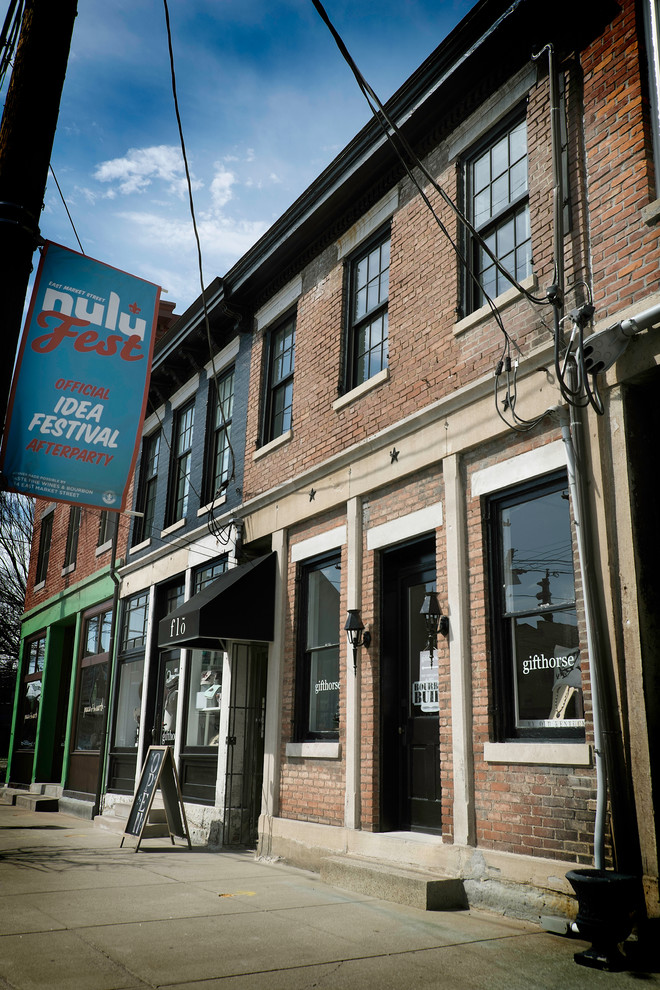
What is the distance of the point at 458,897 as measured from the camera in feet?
21.4

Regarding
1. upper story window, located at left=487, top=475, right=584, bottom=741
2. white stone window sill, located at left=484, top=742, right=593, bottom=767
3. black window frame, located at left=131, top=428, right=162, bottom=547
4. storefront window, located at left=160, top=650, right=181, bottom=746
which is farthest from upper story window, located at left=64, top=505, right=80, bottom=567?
white stone window sill, located at left=484, top=742, right=593, bottom=767

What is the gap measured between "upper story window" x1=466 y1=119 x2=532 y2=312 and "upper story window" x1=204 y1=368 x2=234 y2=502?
5.62 metres

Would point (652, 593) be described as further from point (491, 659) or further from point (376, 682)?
point (376, 682)

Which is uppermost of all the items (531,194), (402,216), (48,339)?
(402,216)

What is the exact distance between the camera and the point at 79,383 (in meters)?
5.53

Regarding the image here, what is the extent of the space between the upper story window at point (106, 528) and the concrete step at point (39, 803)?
17.5ft

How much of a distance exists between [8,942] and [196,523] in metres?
8.47

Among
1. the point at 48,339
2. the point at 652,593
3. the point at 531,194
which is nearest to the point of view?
the point at 48,339

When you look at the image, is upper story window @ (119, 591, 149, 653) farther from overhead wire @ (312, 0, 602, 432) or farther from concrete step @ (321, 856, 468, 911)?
overhead wire @ (312, 0, 602, 432)

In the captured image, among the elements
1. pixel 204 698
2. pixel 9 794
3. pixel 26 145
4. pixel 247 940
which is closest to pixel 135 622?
pixel 204 698

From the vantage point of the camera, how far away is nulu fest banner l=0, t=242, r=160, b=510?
196 inches

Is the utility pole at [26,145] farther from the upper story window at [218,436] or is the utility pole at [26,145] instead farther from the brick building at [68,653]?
the brick building at [68,653]

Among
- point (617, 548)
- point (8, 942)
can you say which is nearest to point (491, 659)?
point (617, 548)

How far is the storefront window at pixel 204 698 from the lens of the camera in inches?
469
